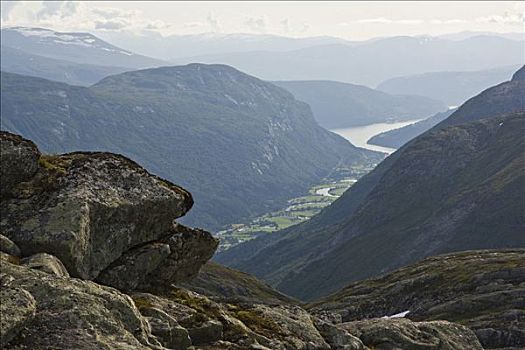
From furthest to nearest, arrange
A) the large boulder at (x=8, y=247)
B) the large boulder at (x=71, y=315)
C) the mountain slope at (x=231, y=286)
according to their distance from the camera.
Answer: the mountain slope at (x=231, y=286) < the large boulder at (x=8, y=247) < the large boulder at (x=71, y=315)

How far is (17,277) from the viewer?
90.4ft

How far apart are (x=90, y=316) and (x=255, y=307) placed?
1871 centimetres

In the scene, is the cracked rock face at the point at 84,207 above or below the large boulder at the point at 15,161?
below

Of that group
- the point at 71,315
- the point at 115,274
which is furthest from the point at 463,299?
the point at 71,315

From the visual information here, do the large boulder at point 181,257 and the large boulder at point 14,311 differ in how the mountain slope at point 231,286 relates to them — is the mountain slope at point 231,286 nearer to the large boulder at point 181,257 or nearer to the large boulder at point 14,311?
the large boulder at point 181,257

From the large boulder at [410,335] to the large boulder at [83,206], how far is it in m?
17.7

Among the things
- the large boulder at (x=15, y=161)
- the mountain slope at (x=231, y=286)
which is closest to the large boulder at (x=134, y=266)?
the large boulder at (x=15, y=161)

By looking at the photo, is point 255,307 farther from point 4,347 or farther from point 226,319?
point 4,347

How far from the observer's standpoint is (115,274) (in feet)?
123

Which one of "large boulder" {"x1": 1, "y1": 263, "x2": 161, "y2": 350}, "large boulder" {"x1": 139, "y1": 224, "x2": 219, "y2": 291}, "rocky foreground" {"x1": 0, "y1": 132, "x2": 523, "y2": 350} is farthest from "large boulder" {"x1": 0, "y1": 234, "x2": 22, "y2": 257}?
"large boulder" {"x1": 139, "y1": 224, "x2": 219, "y2": 291}

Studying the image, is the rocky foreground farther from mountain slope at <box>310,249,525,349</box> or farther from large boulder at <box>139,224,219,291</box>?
mountain slope at <box>310,249,525,349</box>

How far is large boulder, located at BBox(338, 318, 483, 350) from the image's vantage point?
145ft

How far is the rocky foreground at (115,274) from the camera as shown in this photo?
26.6 metres

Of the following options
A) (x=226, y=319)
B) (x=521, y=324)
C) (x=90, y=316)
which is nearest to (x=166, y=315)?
(x=226, y=319)
